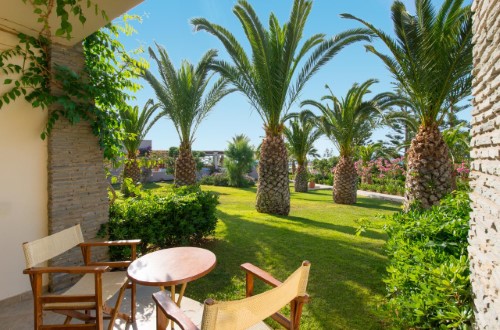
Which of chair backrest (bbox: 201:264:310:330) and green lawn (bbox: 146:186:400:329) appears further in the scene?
green lawn (bbox: 146:186:400:329)

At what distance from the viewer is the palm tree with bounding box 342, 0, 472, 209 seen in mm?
5043

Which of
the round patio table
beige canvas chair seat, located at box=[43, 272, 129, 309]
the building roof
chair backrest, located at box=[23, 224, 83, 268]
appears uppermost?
the building roof

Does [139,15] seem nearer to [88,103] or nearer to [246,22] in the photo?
[88,103]

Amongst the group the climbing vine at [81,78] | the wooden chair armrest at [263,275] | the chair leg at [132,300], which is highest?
the climbing vine at [81,78]

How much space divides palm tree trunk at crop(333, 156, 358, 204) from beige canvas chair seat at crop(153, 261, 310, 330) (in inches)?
416

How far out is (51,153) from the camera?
3.67 m

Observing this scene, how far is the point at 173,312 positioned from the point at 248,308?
1.96 feet

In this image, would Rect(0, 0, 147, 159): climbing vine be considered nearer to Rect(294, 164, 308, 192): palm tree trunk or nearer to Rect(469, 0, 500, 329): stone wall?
Rect(469, 0, 500, 329): stone wall

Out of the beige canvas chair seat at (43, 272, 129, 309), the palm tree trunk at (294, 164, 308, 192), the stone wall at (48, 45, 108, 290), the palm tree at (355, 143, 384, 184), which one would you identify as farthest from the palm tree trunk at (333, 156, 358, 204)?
the beige canvas chair seat at (43, 272, 129, 309)

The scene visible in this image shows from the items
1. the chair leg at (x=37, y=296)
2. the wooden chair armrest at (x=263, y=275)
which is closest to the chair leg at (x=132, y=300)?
the chair leg at (x=37, y=296)

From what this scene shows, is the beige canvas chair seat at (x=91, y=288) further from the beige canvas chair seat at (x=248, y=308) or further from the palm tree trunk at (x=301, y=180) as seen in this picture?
the palm tree trunk at (x=301, y=180)

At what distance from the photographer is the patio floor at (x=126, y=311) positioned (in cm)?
289

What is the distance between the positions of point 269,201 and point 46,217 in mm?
6353

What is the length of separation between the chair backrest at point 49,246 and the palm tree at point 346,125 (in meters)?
10.4
